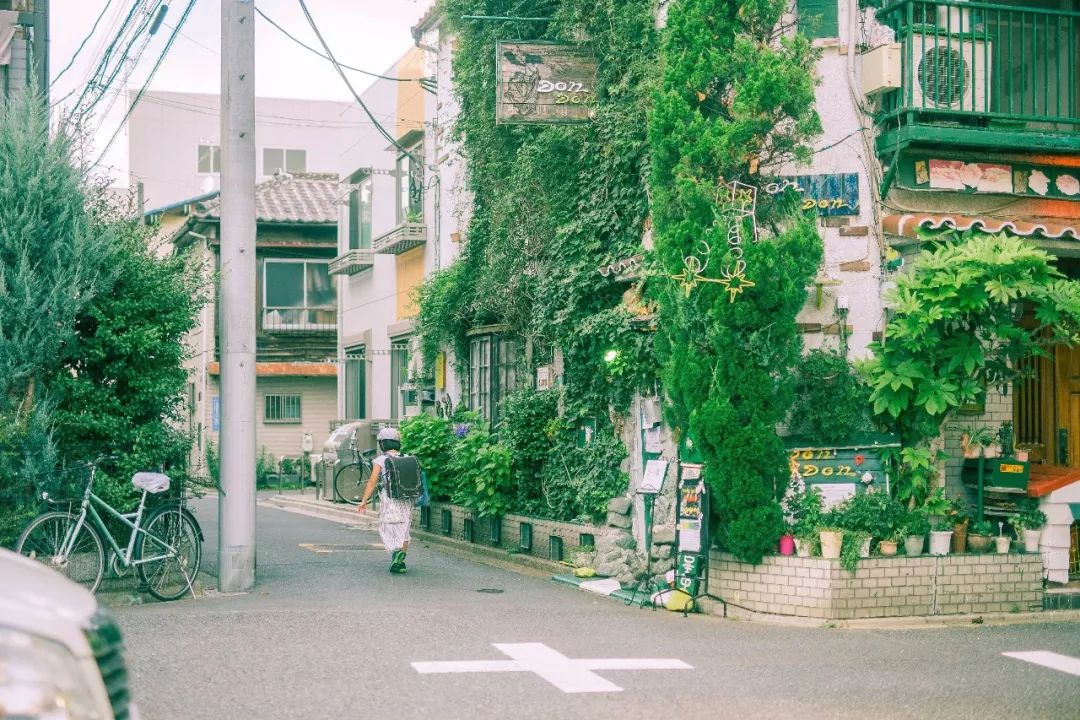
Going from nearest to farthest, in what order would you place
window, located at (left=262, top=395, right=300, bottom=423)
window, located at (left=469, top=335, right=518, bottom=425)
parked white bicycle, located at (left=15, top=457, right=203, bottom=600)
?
parked white bicycle, located at (left=15, top=457, right=203, bottom=600) → window, located at (left=469, top=335, right=518, bottom=425) → window, located at (left=262, top=395, right=300, bottom=423)

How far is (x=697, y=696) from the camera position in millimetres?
7375

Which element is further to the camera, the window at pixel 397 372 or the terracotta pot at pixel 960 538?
the window at pixel 397 372

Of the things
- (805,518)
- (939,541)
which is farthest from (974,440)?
(805,518)

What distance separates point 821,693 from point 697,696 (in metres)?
0.80

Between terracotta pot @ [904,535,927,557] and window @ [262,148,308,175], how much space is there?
137ft

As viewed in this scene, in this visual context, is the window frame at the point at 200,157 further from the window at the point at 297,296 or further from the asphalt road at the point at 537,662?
the asphalt road at the point at 537,662

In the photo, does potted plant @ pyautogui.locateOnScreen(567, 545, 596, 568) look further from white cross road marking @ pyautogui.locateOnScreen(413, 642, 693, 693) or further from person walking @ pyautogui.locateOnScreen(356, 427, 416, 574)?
white cross road marking @ pyautogui.locateOnScreen(413, 642, 693, 693)

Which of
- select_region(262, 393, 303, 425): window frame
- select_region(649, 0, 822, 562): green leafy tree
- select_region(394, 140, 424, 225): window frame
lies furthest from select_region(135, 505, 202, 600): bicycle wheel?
select_region(262, 393, 303, 425): window frame

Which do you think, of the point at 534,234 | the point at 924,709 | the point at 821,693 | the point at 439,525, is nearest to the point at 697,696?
the point at 821,693

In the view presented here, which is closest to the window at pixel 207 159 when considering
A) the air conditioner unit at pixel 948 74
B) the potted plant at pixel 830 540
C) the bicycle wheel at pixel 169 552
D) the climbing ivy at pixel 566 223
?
the climbing ivy at pixel 566 223

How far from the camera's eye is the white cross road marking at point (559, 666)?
25.2ft

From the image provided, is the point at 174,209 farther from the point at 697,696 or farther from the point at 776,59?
the point at 697,696

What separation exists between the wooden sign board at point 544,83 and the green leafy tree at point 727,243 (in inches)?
102

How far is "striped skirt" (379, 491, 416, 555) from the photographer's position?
1352cm
